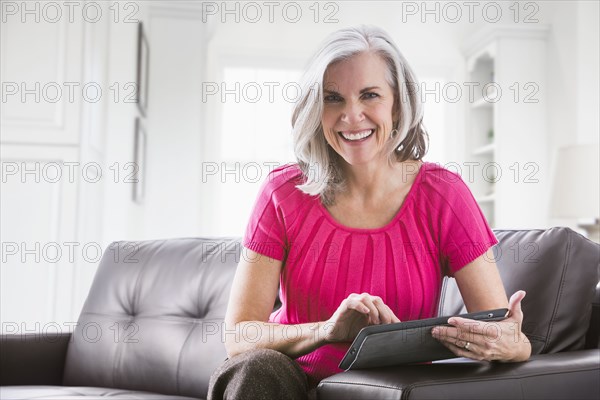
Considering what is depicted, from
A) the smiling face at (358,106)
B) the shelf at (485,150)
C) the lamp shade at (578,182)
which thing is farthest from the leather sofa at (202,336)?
the shelf at (485,150)

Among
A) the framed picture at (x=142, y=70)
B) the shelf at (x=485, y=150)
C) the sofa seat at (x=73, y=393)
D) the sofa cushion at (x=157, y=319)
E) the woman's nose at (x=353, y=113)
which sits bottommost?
the sofa seat at (x=73, y=393)

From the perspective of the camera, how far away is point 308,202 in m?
1.64

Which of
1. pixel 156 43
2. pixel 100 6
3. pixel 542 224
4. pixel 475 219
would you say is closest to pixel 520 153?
pixel 542 224

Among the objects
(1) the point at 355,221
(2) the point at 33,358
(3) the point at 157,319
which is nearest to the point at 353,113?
(1) the point at 355,221

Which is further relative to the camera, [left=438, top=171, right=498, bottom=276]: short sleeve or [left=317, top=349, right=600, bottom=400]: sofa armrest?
[left=438, top=171, right=498, bottom=276]: short sleeve

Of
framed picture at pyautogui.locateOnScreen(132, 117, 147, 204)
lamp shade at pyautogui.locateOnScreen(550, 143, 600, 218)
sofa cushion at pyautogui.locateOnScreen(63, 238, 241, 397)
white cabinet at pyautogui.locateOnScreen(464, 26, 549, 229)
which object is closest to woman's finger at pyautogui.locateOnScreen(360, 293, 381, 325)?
sofa cushion at pyautogui.locateOnScreen(63, 238, 241, 397)

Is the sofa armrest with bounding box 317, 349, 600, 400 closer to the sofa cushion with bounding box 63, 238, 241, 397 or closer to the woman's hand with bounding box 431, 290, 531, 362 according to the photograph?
the woman's hand with bounding box 431, 290, 531, 362

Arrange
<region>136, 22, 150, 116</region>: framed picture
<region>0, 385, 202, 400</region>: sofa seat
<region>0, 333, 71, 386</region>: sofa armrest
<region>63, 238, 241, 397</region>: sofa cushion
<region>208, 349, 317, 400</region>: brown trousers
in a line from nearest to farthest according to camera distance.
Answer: <region>208, 349, 317, 400</region>: brown trousers, <region>0, 385, 202, 400</region>: sofa seat, <region>63, 238, 241, 397</region>: sofa cushion, <region>0, 333, 71, 386</region>: sofa armrest, <region>136, 22, 150, 116</region>: framed picture

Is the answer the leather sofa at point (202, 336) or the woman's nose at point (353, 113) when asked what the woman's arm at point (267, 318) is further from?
the woman's nose at point (353, 113)

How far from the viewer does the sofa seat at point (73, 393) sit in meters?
1.75

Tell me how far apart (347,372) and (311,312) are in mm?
365

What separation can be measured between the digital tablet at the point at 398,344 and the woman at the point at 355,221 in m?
0.26

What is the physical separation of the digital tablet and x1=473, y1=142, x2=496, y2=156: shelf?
4.47 meters

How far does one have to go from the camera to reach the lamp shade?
3.62 meters
